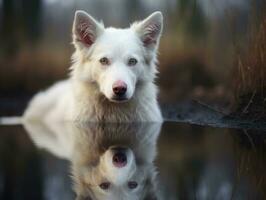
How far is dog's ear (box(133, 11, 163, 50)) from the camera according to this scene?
527 cm

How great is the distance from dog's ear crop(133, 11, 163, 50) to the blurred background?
9.26 feet

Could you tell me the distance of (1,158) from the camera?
4121mm

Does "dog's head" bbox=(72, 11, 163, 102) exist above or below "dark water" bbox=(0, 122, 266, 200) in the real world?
above

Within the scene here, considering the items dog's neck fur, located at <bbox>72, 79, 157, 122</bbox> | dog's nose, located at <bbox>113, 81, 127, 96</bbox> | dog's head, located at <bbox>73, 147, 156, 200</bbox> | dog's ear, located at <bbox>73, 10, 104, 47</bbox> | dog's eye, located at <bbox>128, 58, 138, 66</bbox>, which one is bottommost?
dog's neck fur, located at <bbox>72, 79, 157, 122</bbox>

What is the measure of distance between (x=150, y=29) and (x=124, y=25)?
3486mm

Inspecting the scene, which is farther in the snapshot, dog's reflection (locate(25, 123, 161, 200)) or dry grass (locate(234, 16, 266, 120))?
dry grass (locate(234, 16, 266, 120))

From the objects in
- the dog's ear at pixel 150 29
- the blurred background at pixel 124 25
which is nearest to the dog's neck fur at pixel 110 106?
the dog's ear at pixel 150 29

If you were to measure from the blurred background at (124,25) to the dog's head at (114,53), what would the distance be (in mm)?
2849

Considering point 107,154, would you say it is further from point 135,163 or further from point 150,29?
point 150,29

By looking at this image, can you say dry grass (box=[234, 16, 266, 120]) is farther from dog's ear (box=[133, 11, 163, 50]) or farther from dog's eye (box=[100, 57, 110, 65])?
dog's eye (box=[100, 57, 110, 65])

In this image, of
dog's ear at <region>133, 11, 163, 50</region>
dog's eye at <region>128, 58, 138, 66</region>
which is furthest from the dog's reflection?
dog's ear at <region>133, 11, 163, 50</region>

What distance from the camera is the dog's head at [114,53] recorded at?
4957 mm

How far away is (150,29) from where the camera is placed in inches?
209

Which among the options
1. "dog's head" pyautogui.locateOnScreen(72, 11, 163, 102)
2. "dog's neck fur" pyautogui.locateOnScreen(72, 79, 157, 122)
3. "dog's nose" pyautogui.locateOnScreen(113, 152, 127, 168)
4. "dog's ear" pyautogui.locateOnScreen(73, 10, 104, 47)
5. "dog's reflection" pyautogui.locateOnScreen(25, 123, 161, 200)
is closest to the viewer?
"dog's reflection" pyautogui.locateOnScreen(25, 123, 161, 200)
